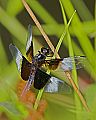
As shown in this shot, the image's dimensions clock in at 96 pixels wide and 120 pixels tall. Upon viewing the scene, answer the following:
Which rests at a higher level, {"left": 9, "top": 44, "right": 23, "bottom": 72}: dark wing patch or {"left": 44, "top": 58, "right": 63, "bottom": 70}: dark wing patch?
{"left": 9, "top": 44, "right": 23, "bottom": 72}: dark wing patch

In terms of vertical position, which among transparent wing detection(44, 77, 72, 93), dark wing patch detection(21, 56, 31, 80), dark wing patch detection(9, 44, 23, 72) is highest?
dark wing patch detection(9, 44, 23, 72)

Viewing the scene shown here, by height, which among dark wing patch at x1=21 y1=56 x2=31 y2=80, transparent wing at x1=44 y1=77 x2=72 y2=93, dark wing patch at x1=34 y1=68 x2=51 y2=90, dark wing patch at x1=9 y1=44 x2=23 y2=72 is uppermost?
dark wing patch at x1=9 y1=44 x2=23 y2=72

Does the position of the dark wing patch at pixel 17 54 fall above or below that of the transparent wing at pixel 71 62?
above

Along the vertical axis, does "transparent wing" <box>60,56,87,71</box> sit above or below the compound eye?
below

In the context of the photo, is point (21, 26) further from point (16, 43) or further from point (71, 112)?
point (71, 112)
